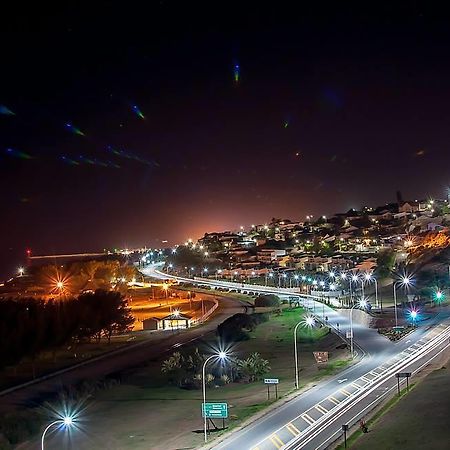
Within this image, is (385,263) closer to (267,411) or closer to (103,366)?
(103,366)

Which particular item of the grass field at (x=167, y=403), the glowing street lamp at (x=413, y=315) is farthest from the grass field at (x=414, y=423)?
the glowing street lamp at (x=413, y=315)

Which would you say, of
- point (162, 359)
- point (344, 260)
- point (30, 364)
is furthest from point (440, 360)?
point (344, 260)

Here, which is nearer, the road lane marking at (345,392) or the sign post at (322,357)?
the road lane marking at (345,392)

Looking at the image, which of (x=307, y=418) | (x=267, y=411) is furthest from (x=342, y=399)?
(x=267, y=411)

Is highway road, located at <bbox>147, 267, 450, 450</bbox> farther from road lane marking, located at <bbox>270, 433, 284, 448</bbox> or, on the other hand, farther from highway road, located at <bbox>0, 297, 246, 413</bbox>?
highway road, located at <bbox>0, 297, 246, 413</bbox>

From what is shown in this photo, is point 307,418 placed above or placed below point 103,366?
above

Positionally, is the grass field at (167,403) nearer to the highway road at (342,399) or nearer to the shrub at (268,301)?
the highway road at (342,399)

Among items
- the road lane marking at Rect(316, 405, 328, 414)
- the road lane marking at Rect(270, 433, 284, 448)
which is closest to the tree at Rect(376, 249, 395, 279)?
the road lane marking at Rect(316, 405, 328, 414)
